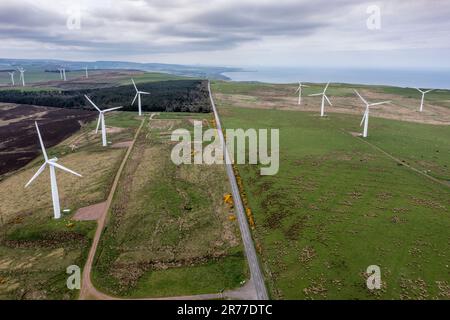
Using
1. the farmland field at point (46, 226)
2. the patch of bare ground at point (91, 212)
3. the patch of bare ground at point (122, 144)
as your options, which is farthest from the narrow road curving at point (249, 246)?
the patch of bare ground at point (122, 144)

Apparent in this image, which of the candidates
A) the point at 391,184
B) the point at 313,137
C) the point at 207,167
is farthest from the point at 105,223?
the point at 313,137

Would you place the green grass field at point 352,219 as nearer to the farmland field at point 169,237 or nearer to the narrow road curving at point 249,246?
the narrow road curving at point 249,246

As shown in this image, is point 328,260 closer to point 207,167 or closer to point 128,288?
point 128,288

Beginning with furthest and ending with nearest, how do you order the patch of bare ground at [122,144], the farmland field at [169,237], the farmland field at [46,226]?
the patch of bare ground at [122,144] < the farmland field at [46,226] < the farmland field at [169,237]

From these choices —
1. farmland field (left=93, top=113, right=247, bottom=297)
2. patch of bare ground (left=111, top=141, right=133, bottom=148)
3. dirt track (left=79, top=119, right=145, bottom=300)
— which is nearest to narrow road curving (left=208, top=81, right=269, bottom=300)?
farmland field (left=93, top=113, right=247, bottom=297)

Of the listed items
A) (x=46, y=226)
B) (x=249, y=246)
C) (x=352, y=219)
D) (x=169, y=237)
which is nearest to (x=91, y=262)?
(x=169, y=237)

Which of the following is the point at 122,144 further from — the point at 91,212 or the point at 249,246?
the point at 249,246
